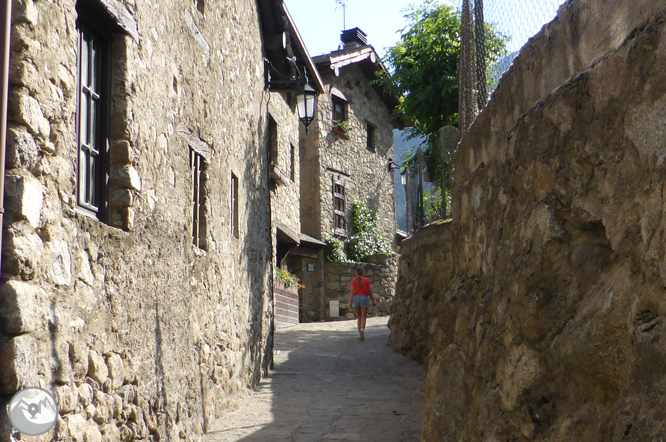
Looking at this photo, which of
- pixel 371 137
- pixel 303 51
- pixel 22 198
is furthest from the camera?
pixel 371 137

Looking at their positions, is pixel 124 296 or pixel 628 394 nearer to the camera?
pixel 628 394

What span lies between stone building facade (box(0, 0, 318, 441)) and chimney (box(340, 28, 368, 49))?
1459 centimetres

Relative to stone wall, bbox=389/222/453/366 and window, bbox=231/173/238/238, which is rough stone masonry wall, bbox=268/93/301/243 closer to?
stone wall, bbox=389/222/453/366

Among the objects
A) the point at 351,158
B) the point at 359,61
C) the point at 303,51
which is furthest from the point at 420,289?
the point at 359,61

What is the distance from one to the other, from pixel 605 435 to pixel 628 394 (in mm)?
267

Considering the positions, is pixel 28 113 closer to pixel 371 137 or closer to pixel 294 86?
pixel 294 86

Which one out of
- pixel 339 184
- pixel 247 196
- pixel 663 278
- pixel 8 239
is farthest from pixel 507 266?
pixel 339 184

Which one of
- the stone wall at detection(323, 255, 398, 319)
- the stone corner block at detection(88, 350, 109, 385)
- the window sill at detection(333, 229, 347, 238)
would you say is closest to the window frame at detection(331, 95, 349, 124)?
the window sill at detection(333, 229, 347, 238)

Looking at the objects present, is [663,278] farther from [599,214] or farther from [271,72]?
[271,72]

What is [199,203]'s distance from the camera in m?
6.07

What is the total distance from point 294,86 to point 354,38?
42.1ft

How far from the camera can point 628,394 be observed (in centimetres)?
197

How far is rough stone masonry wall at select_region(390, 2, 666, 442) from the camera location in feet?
6.59

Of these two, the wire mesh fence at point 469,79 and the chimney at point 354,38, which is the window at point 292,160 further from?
the chimney at point 354,38
